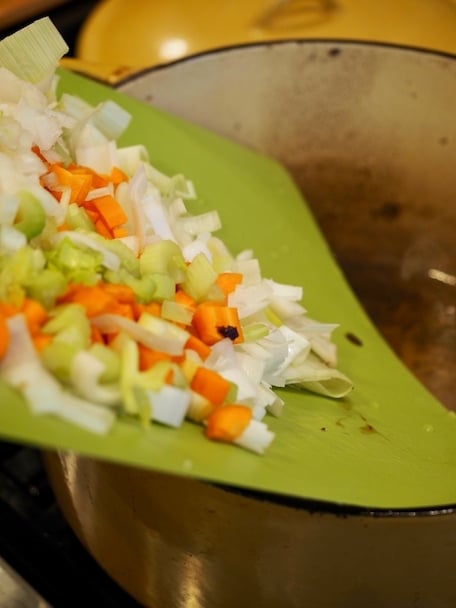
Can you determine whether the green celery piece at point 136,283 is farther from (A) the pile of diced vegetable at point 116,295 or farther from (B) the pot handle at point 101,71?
(B) the pot handle at point 101,71

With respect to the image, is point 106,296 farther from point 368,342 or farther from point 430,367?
point 430,367

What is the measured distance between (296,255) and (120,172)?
1.05ft

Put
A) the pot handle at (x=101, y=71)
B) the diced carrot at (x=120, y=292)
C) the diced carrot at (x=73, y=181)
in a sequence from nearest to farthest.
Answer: the diced carrot at (x=120, y=292) → the diced carrot at (x=73, y=181) → the pot handle at (x=101, y=71)

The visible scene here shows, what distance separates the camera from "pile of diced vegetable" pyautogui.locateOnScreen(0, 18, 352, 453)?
0.49m

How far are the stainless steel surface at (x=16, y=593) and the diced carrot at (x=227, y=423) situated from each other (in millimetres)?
287

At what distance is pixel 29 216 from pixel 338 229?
2.36ft

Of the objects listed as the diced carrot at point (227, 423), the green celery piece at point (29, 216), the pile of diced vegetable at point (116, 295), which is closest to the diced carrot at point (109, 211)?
the pile of diced vegetable at point (116, 295)

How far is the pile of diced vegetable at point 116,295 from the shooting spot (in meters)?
0.49

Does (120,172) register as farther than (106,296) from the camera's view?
Yes

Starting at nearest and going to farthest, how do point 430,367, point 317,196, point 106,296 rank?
point 106,296 → point 430,367 → point 317,196

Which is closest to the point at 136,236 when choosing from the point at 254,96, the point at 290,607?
the point at 290,607

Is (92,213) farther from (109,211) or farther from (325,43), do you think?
(325,43)

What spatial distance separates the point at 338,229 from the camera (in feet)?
3.96

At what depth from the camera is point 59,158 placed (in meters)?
0.70
